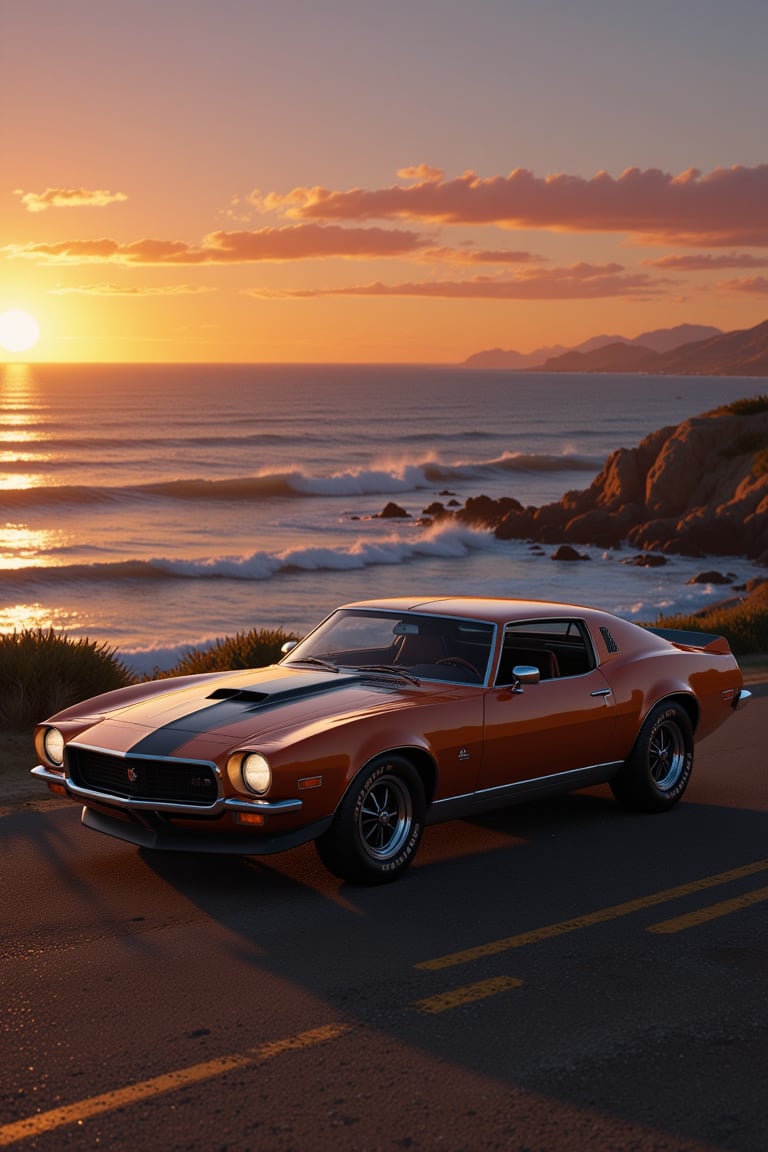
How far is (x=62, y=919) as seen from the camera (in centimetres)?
674

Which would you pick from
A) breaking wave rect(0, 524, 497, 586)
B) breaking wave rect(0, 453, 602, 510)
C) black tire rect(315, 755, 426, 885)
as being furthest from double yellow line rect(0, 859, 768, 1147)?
breaking wave rect(0, 453, 602, 510)

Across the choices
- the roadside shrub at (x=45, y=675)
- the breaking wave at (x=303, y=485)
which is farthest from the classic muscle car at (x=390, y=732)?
the breaking wave at (x=303, y=485)

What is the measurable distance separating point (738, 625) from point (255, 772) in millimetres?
14416

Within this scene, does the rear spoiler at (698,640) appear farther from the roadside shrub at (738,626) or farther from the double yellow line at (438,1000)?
the roadside shrub at (738,626)

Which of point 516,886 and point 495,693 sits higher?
point 495,693

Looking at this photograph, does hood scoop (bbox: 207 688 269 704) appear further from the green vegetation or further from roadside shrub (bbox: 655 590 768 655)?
the green vegetation

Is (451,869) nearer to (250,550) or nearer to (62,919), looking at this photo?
(62,919)

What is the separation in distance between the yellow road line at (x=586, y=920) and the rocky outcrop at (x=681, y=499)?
34.0 meters

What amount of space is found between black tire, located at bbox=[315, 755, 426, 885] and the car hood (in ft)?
1.21

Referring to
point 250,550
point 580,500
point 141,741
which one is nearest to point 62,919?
point 141,741

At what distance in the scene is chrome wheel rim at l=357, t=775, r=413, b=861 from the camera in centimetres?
738

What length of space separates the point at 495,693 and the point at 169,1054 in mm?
3606

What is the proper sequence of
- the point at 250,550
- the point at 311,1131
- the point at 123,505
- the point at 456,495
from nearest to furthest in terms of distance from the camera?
the point at 311,1131 < the point at 250,550 < the point at 123,505 < the point at 456,495

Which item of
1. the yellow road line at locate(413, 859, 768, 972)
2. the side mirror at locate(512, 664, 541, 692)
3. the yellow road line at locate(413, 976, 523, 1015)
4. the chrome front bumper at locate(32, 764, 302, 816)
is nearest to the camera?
the yellow road line at locate(413, 976, 523, 1015)
